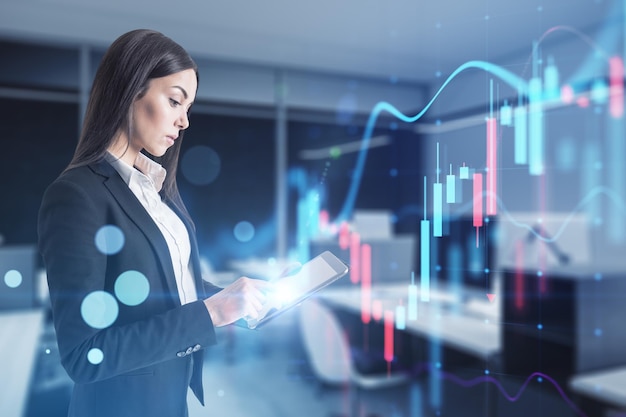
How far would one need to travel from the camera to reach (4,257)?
225cm

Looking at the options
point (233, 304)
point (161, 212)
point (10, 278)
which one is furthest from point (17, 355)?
point (233, 304)

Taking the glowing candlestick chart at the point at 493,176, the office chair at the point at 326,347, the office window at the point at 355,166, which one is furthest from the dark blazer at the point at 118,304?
the office window at the point at 355,166

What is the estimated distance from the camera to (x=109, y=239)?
33.7 inches

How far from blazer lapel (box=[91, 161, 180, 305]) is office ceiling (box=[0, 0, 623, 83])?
2.35 m

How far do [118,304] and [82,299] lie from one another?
0.24 feet

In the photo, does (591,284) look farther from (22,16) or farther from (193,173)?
(22,16)

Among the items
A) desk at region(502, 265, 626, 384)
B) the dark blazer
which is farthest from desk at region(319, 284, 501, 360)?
the dark blazer

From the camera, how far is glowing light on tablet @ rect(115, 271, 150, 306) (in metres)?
0.86

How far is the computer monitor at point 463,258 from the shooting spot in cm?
266

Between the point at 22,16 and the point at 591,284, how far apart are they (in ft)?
12.8

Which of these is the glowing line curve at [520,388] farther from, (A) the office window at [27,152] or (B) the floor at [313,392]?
(A) the office window at [27,152]

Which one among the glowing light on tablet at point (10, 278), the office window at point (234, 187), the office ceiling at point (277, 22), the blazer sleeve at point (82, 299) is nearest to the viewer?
the blazer sleeve at point (82, 299)

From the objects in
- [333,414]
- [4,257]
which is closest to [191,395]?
[4,257]

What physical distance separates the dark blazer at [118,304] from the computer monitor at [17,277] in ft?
4.53
